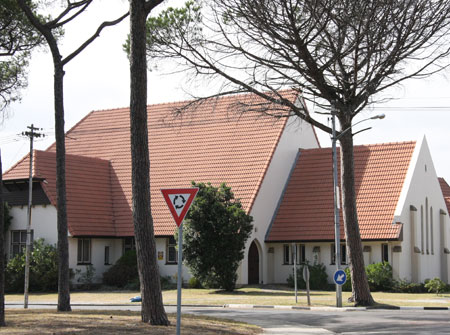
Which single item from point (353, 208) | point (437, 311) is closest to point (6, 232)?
point (353, 208)

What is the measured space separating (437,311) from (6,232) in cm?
2653

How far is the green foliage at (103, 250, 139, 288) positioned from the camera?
42.5 m

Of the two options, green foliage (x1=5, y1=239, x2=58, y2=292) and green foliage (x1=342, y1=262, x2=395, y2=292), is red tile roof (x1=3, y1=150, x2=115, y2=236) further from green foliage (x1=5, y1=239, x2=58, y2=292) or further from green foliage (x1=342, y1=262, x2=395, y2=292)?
green foliage (x1=342, y1=262, x2=395, y2=292)

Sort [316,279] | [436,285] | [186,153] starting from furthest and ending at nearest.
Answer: [186,153]
[316,279]
[436,285]

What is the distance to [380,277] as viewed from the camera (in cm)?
3834

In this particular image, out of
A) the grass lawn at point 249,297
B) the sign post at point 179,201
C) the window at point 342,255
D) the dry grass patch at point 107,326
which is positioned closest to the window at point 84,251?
the grass lawn at point 249,297

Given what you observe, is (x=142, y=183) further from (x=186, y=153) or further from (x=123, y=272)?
(x=186, y=153)

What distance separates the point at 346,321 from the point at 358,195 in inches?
819

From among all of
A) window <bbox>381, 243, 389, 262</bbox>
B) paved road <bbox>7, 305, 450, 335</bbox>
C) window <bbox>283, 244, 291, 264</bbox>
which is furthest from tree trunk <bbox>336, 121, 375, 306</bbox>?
window <bbox>283, 244, 291, 264</bbox>

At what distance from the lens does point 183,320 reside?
19.9 m

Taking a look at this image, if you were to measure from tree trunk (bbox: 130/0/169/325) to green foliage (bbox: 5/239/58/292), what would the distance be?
77.1 feet

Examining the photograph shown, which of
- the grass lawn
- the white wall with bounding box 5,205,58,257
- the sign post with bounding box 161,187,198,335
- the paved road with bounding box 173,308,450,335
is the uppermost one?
the white wall with bounding box 5,205,58,257

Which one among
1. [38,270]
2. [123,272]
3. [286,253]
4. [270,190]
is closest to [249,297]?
[286,253]

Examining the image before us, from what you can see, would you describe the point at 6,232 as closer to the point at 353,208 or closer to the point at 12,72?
the point at 12,72
